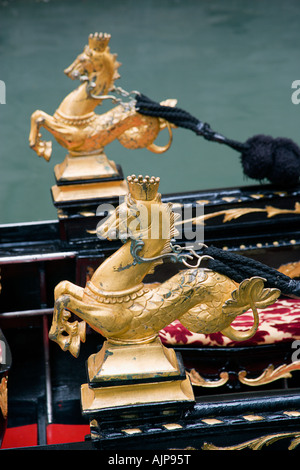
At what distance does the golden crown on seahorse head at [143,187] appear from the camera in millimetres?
1029

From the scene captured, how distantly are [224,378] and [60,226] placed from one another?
24.0 inches

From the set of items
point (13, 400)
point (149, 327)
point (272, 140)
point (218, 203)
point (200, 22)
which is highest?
point (200, 22)

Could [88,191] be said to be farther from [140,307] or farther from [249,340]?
[140,307]

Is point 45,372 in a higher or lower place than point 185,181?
lower

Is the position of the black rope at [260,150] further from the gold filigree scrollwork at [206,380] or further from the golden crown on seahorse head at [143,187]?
the golden crown on seahorse head at [143,187]

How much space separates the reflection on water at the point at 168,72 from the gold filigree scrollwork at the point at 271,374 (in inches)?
68.6

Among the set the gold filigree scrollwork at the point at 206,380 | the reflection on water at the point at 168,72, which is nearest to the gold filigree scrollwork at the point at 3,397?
the gold filigree scrollwork at the point at 206,380

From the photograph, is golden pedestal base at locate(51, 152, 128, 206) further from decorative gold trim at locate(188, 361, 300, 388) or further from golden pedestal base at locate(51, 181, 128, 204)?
decorative gold trim at locate(188, 361, 300, 388)

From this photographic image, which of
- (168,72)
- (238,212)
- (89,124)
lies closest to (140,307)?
(238,212)

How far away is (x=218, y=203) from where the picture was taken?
6.02 feet

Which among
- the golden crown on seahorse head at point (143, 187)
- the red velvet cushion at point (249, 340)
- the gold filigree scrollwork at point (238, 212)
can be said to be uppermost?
the golden crown on seahorse head at point (143, 187)
